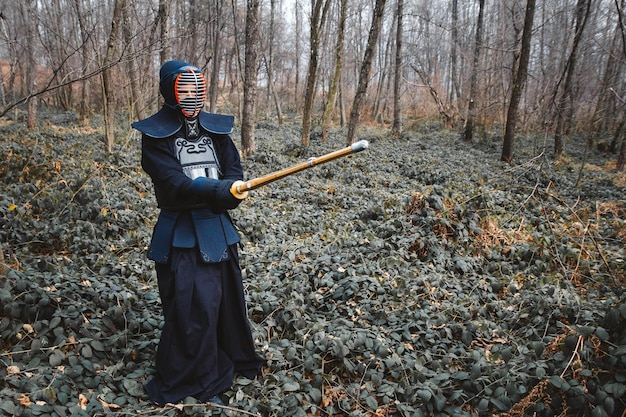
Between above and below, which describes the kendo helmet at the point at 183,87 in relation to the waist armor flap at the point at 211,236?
above

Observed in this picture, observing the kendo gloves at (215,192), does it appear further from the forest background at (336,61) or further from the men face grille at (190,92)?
the forest background at (336,61)

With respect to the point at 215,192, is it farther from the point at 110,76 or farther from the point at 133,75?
the point at 133,75

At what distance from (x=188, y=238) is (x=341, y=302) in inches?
79.4

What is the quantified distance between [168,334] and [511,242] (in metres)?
4.81

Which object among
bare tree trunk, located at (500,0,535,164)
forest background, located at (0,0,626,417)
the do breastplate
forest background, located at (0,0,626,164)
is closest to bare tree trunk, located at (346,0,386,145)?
forest background, located at (0,0,626,164)

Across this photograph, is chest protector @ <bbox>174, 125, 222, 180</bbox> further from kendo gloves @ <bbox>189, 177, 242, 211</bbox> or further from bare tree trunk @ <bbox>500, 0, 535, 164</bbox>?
bare tree trunk @ <bbox>500, 0, 535, 164</bbox>

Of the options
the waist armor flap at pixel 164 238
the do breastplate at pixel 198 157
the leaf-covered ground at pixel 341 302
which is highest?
the do breastplate at pixel 198 157

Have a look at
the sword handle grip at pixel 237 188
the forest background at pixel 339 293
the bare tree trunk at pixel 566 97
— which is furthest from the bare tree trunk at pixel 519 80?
the sword handle grip at pixel 237 188

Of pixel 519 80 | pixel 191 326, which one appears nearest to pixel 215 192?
pixel 191 326

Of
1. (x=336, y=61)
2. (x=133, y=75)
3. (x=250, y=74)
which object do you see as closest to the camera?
(x=250, y=74)

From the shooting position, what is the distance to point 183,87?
2.45 metres

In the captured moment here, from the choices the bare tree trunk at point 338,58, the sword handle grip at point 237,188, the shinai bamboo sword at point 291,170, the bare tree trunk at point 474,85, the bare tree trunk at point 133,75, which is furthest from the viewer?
the bare tree trunk at point 474,85

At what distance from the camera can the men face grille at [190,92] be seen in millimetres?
2438

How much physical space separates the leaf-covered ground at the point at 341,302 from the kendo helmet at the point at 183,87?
186cm
